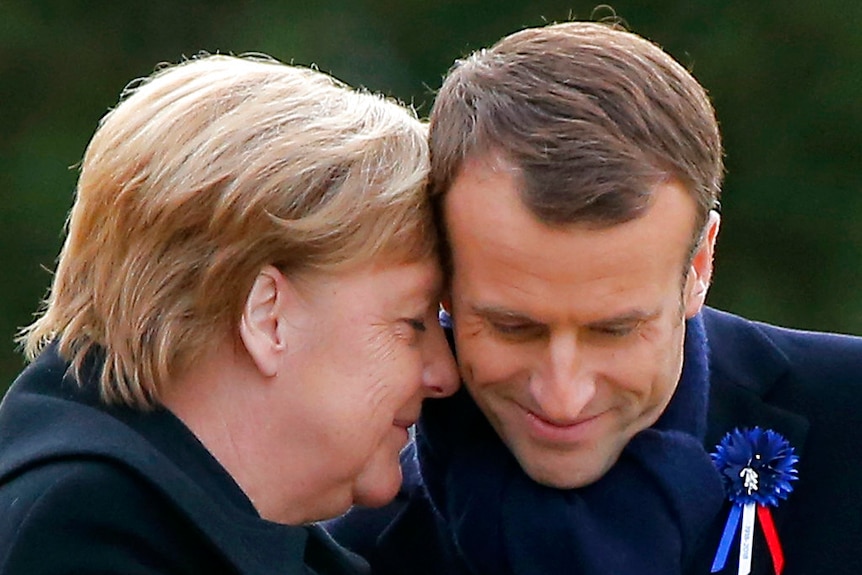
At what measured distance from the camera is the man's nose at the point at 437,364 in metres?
2.73

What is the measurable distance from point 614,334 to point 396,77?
4.74 metres

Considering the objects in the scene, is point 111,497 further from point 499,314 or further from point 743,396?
point 743,396

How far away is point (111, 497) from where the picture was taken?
2303mm

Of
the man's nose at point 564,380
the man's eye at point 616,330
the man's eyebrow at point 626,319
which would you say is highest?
the man's eyebrow at point 626,319

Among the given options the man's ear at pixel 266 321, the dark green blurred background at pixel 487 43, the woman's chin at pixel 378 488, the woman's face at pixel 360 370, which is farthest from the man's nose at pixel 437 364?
the dark green blurred background at pixel 487 43

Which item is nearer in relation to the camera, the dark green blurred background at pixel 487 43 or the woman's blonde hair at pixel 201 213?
the woman's blonde hair at pixel 201 213

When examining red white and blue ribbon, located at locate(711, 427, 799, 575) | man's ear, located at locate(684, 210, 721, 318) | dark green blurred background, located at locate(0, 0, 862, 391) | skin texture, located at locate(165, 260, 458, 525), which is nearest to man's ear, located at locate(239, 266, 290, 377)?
skin texture, located at locate(165, 260, 458, 525)

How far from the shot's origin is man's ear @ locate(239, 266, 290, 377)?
2508 mm

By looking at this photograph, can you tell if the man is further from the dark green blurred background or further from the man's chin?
the dark green blurred background

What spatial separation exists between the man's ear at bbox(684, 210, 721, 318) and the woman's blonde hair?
1.47 feet

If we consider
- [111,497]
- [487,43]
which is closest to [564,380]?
[111,497]

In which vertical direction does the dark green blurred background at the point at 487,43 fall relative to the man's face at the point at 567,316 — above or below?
below

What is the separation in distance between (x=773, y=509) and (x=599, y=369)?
43 centimetres

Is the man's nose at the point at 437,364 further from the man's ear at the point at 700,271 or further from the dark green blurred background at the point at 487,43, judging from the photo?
the dark green blurred background at the point at 487,43
